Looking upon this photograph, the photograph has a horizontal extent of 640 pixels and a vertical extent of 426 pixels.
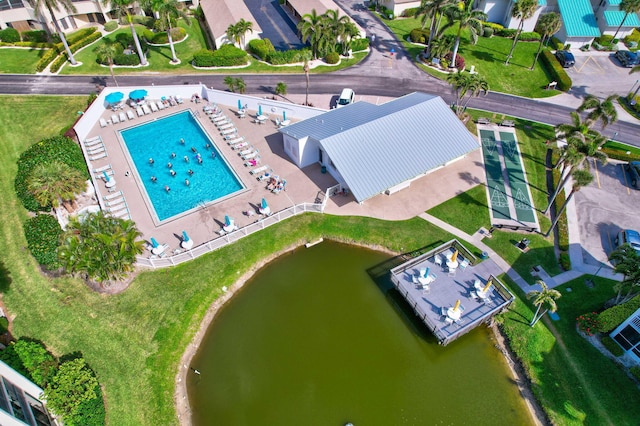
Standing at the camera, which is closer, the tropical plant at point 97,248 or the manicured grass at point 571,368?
the manicured grass at point 571,368

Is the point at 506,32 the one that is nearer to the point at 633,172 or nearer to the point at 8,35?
the point at 633,172

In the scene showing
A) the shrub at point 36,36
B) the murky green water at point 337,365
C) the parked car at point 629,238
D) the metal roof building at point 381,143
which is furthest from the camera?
the shrub at point 36,36

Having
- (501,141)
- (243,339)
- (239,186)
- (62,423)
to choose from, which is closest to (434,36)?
(501,141)

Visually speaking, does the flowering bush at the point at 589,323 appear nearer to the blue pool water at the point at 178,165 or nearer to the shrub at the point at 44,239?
the blue pool water at the point at 178,165

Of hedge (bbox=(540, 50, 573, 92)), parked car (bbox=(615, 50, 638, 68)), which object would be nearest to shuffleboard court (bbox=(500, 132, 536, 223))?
hedge (bbox=(540, 50, 573, 92))

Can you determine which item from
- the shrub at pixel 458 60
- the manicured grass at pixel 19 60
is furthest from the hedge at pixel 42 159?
the shrub at pixel 458 60

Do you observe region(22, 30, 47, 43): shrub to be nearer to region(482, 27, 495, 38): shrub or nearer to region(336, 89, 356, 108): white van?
region(336, 89, 356, 108): white van

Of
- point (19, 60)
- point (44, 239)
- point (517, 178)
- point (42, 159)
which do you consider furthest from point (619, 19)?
point (19, 60)

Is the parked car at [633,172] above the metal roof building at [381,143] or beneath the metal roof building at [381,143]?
beneath
